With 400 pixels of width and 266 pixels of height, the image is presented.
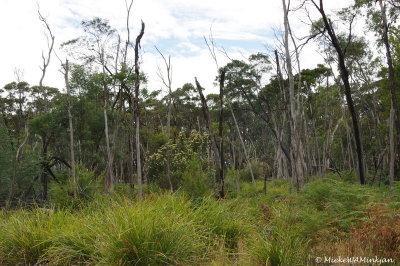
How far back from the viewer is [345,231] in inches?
227

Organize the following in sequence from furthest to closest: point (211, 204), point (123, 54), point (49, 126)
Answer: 1. point (123, 54)
2. point (49, 126)
3. point (211, 204)

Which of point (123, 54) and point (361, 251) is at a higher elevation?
point (123, 54)

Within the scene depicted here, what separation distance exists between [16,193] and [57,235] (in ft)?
34.8

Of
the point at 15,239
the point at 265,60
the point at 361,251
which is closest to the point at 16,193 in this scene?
the point at 15,239

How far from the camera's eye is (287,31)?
1512 cm

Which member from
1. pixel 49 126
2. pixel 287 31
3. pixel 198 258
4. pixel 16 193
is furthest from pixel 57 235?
pixel 49 126

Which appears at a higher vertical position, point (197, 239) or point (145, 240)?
point (145, 240)

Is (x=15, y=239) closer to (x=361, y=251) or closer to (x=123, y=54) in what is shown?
(x=361, y=251)

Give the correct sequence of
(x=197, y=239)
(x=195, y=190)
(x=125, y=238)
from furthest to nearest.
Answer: (x=195, y=190)
(x=197, y=239)
(x=125, y=238)

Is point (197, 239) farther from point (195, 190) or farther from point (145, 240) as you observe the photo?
point (195, 190)

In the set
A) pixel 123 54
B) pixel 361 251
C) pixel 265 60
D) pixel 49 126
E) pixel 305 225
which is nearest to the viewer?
pixel 361 251

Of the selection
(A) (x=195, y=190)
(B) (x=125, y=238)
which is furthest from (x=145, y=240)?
(A) (x=195, y=190)

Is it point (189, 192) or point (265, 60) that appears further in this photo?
point (265, 60)

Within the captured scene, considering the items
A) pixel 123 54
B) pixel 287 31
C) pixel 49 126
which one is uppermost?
pixel 123 54
